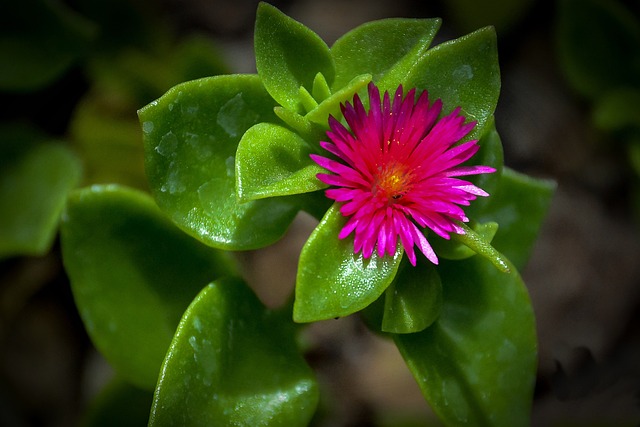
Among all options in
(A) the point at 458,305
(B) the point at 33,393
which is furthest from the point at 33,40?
(A) the point at 458,305

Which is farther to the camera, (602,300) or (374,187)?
(602,300)

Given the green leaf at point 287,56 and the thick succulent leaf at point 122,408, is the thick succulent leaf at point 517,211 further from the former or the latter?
the thick succulent leaf at point 122,408

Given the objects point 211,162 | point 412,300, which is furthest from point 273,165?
point 412,300

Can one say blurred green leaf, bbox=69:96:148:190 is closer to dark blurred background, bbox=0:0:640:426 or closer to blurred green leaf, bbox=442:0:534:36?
dark blurred background, bbox=0:0:640:426

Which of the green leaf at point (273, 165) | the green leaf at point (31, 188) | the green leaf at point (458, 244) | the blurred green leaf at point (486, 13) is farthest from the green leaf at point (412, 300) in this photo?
the blurred green leaf at point (486, 13)

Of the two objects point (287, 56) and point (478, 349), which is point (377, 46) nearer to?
point (287, 56)

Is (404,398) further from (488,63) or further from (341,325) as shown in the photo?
(488,63)

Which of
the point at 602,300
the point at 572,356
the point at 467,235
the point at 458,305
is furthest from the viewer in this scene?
the point at 602,300
